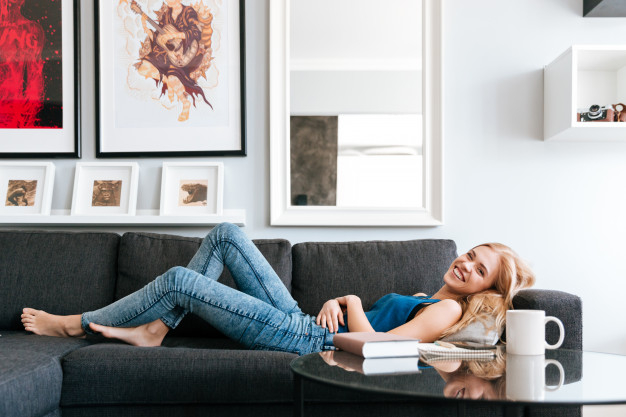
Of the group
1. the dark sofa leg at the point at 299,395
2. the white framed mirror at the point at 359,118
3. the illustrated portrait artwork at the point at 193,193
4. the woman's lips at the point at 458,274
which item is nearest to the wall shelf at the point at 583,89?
the white framed mirror at the point at 359,118

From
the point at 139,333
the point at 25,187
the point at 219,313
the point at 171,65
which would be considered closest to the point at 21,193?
the point at 25,187

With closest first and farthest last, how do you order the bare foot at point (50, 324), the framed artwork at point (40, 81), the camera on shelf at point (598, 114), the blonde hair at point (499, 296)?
1. the blonde hair at point (499, 296)
2. the bare foot at point (50, 324)
3. the camera on shelf at point (598, 114)
4. the framed artwork at point (40, 81)

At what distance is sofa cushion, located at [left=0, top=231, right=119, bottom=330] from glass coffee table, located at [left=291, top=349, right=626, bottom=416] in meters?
1.22

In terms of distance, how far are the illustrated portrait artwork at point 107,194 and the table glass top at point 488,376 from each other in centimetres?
154

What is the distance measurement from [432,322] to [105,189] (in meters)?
1.58

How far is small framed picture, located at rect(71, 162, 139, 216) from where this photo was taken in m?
2.66

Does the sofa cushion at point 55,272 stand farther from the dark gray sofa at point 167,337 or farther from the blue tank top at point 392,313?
the blue tank top at point 392,313

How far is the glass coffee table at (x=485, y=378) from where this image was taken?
107cm

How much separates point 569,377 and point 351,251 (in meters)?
1.20

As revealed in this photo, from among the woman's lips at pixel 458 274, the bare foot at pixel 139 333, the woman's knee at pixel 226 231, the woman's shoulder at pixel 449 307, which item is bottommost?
the bare foot at pixel 139 333

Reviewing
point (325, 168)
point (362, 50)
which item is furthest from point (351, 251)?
point (362, 50)

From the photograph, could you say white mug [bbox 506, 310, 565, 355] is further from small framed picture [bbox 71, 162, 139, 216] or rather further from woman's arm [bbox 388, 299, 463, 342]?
small framed picture [bbox 71, 162, 139, 216]

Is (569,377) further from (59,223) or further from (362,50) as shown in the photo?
(59,223)

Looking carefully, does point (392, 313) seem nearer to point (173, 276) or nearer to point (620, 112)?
point (173, 276)
